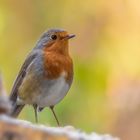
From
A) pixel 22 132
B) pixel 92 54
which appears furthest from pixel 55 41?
pixel 22 132

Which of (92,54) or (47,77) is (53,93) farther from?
(92,54)

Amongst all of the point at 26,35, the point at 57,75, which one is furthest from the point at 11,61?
the point at 57,75

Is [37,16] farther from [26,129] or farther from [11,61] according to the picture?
[26,129]

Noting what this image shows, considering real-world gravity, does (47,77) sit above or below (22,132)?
above

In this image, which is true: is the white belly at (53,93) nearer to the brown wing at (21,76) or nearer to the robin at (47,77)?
the robin at (47,77)

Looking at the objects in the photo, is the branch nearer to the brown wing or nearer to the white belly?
the white belly

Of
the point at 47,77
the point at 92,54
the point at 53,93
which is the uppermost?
the point at 92,54
